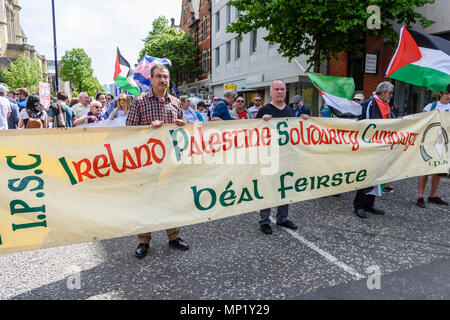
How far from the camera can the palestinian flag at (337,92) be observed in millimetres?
5832

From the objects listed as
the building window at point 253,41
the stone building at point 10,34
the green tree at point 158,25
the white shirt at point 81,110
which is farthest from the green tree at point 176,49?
the stone building at point 10,34

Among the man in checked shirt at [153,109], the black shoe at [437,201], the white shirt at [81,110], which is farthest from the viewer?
the white shirt at [81,110]

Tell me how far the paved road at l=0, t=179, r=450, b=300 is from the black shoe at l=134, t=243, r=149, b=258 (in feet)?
0.24

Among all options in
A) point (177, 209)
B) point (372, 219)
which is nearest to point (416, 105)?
point (372, 219)

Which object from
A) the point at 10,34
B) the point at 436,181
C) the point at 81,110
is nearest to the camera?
the point at 436,181

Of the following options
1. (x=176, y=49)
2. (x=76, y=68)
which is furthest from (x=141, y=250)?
(x=76, y=68)

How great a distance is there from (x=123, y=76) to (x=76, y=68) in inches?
2691

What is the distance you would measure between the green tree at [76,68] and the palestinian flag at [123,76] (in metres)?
66.4

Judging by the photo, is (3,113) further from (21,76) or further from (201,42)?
(21,76)

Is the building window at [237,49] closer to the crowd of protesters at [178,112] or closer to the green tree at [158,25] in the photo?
the crowd of protesters at [178,112]

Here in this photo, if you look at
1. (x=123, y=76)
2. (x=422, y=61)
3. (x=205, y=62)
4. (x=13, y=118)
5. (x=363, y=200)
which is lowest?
(x=363, y=200)

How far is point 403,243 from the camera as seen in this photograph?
4.03 m

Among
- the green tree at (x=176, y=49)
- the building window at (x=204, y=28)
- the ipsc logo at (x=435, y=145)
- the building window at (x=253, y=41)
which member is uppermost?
the building window at (x=204, y=28)

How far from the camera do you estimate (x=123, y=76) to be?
8.26 metres
